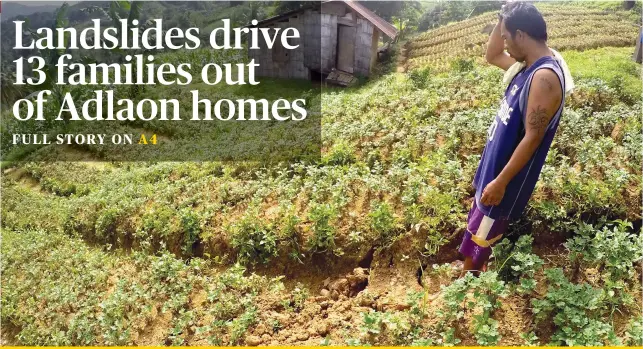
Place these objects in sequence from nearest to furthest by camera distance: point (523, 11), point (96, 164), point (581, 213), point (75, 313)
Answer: point (523, 11), point (581, 213), point (75, 313), point (96, 164)

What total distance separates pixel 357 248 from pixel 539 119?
2.50 m

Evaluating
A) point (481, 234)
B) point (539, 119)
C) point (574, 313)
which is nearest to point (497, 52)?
point (539, 119)

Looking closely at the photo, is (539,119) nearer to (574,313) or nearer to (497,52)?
(497,52)

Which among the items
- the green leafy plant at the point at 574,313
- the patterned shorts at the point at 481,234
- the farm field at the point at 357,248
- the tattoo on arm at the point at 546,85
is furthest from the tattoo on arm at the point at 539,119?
the green leafy plant at the point at 574,313

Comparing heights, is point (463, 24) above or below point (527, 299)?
above

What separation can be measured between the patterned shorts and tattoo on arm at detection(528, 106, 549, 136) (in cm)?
83

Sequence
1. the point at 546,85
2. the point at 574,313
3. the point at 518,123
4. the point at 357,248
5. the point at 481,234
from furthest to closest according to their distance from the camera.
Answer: the point at 357,248 < the point at 481,234 < the point at 574,313 < the point at 518,123 < the point at 546,85

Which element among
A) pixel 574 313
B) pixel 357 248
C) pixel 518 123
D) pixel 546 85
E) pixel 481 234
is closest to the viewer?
pixel 546 85

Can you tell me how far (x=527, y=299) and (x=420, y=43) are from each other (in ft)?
67.2

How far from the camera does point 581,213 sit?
454cm

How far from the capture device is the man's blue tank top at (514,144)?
303cm

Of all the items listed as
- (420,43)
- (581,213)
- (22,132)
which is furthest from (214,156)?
(420,43)

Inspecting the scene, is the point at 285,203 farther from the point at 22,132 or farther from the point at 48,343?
the point at 22,132

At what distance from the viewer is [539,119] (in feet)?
9.63
